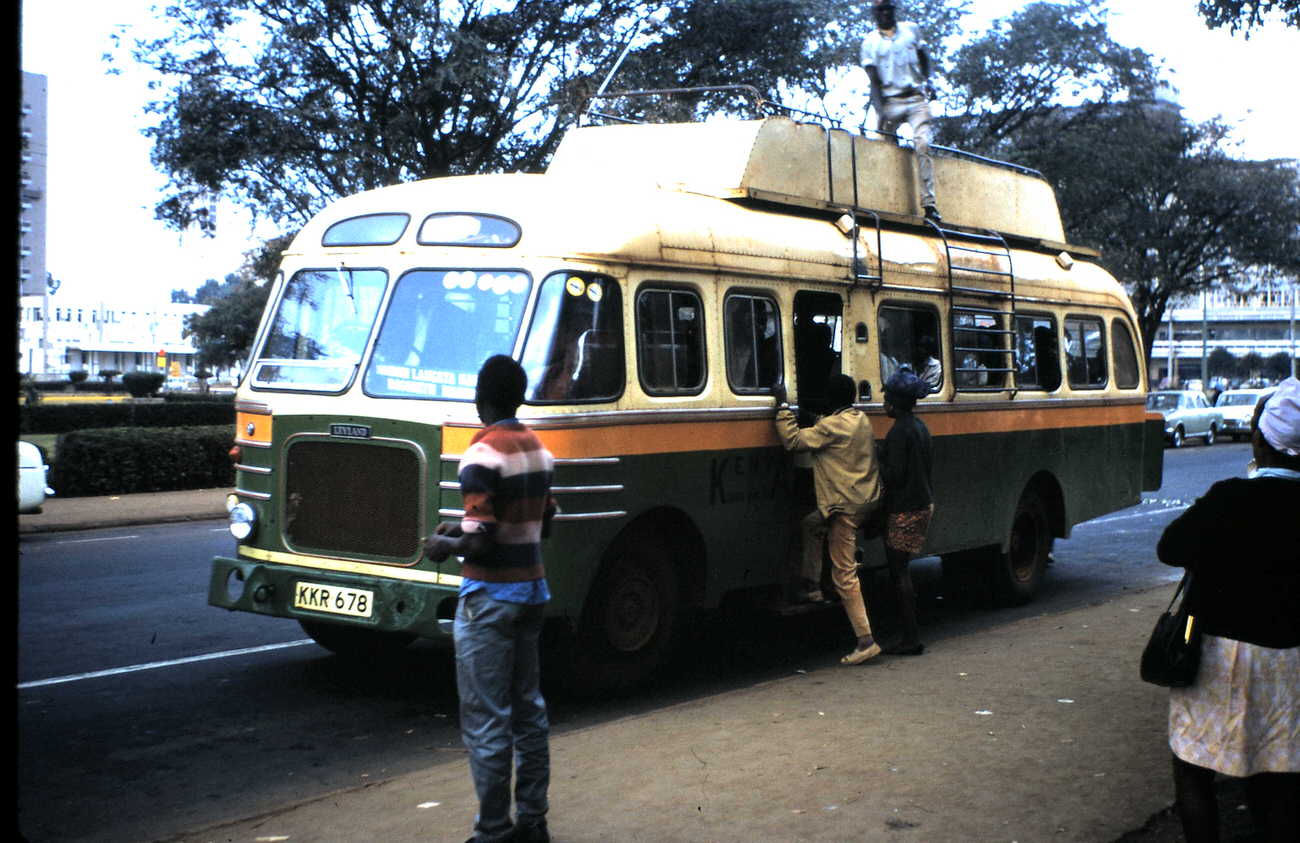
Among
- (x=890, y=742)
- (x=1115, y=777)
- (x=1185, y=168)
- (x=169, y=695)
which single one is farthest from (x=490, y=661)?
(x=1185, y=168)

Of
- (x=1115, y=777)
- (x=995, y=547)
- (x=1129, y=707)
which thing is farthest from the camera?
(x=995, y=547)

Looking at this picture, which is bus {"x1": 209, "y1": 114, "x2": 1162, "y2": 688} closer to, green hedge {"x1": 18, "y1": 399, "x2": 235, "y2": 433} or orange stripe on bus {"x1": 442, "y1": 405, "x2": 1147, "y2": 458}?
orange stripe on bus {"x1": 442, "y1": 405, "x2": 1147, "y2": 458}

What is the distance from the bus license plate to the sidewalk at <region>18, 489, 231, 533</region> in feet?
34.0

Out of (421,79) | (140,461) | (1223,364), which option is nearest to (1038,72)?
(421,79)

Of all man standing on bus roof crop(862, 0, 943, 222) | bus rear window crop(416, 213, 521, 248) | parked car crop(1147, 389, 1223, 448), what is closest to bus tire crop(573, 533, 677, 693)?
bus rear window crop(416, 213, 521, 248)

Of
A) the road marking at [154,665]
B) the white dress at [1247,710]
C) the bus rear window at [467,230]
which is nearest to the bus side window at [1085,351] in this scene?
the bus rear window at [467,230]

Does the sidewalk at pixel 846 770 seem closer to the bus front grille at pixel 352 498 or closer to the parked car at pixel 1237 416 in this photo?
the bus front grille at pixel 352 498

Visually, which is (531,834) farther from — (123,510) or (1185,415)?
(1185,415)

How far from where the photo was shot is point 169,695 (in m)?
8.10

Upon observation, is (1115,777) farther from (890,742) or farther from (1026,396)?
(1026,396)

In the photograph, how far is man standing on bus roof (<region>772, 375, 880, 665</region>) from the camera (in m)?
8.71

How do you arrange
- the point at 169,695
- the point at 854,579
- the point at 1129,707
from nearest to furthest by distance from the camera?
the point at 1129,707 → the point at 169,695 → the point at 854,579

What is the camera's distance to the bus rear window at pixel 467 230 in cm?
782

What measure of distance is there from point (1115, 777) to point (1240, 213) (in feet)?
141
